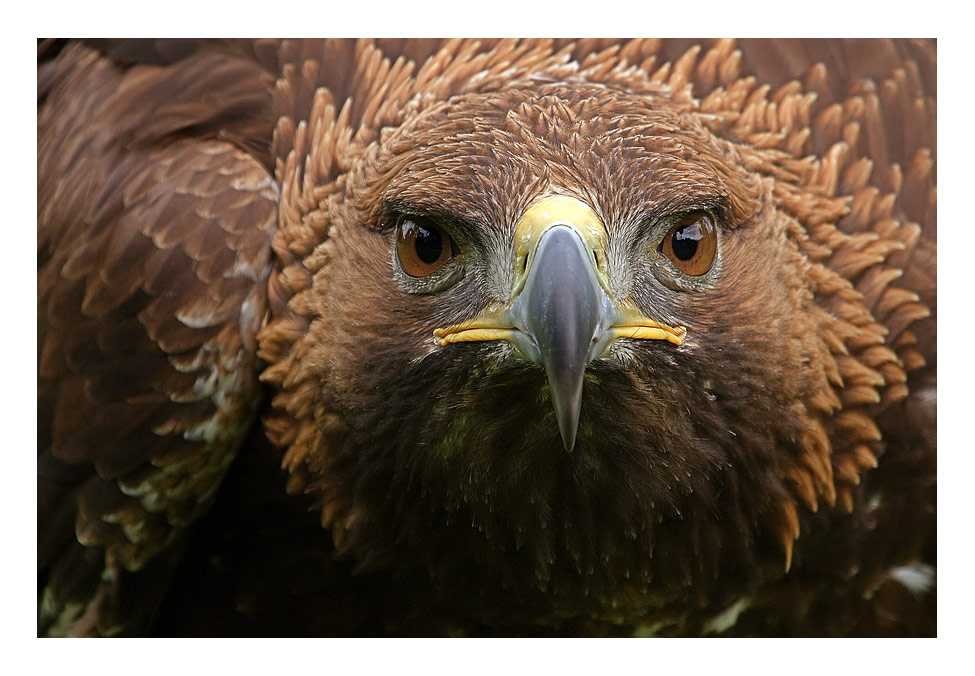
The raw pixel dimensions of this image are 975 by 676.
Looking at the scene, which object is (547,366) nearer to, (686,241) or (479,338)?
(479,338)

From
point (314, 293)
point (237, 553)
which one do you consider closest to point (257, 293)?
point (314, 293)

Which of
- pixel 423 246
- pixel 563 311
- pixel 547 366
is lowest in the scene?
pixel 547 366

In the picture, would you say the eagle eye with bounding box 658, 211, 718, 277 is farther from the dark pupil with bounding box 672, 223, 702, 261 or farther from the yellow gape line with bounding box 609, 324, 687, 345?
the yellow gape line with bounding box 609, 324, 687, 345

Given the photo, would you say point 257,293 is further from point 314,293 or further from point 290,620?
point 290,620

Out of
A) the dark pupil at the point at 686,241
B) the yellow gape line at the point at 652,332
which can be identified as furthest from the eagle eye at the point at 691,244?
the yellow gape line at the point at 652,332

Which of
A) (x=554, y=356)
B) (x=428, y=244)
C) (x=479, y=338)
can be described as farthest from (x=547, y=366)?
(x=428, y=244)

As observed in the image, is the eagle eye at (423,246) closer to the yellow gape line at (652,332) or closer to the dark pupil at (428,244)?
the dark pupil at (428,244)

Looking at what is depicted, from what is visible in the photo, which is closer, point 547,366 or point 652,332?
point 547,366
